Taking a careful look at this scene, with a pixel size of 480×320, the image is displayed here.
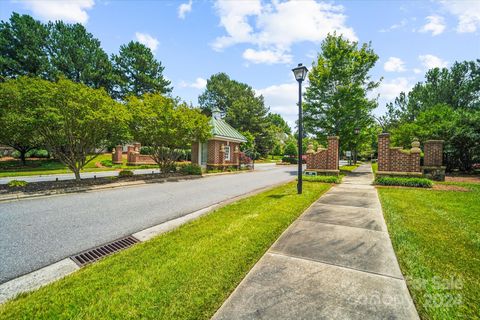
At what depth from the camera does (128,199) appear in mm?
8188

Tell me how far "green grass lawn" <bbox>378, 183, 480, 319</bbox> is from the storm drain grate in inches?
185

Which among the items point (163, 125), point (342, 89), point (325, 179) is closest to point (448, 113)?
point (342, 89)

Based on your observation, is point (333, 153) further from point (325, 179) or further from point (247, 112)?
point (247, 112)

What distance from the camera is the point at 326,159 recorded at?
12.7 metres

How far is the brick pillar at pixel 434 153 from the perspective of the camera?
39.0ft

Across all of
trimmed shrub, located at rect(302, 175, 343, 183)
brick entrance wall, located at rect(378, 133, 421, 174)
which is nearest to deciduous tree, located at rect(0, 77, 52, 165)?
trimmed shrub, located at rect(302, 175, 343, 183)

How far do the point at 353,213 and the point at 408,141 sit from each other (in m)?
21.2

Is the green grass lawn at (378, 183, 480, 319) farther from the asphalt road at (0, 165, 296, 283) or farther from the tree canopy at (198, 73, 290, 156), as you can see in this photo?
the tree canopy at (198, 73, 290, 156)

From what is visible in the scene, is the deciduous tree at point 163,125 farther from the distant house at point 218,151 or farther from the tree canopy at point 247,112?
the tree canopy at point 247,112

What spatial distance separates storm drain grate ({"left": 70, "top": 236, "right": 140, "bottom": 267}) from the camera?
144 inches

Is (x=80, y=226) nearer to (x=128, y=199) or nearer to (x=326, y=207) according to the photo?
(x=128, y=199)

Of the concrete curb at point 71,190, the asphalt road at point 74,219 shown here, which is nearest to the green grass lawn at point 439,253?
the asphalt road at point 74,219

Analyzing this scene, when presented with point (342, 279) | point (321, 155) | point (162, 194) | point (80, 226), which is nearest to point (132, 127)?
point (162, 194)

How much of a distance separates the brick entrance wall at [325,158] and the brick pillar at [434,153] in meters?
5.32
